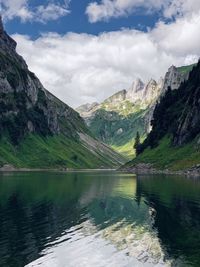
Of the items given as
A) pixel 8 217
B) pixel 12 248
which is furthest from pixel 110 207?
pixel 12 248

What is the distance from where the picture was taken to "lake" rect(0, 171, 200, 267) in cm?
5106

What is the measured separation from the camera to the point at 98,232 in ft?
228

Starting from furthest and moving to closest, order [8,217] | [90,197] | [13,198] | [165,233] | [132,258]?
[90,197]
[13,198]
[8,217]
[165,233]
[132,258]

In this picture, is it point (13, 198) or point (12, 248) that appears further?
point (13, 198)

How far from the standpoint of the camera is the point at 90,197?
411 feet

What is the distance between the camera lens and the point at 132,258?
170ft

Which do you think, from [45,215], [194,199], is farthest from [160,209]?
[45,215]

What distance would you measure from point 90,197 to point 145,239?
204ft

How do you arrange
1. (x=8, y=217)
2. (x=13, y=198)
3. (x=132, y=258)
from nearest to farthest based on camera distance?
(x=132, y=258) → (x=8, y=217) → (x=13, y=198)

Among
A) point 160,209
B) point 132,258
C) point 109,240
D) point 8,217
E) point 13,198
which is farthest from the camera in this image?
point 13,198

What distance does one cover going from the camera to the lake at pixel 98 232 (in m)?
51.1

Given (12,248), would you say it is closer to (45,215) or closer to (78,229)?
(78,229)

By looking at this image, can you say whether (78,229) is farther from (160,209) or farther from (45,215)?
(160,209)

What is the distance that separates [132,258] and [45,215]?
120 feet
